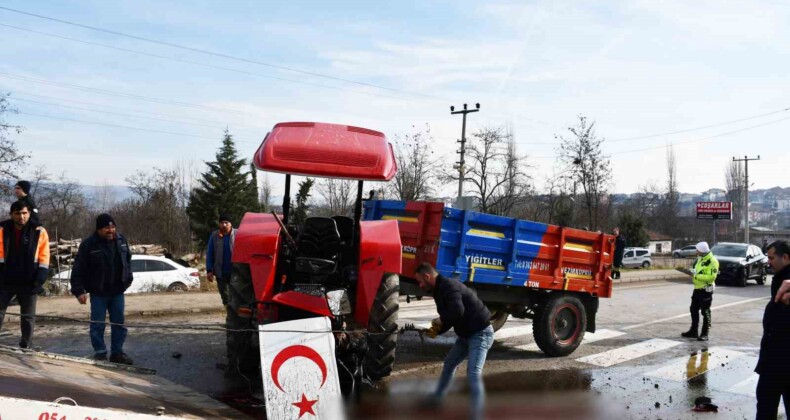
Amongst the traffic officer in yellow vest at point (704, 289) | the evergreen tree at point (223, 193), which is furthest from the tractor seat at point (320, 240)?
the evergreen tree at point (223, 193)

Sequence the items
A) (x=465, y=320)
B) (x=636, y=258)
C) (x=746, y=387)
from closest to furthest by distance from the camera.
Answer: (x=465, y=320)
(x=746, y=387)
(x=636, y=258)

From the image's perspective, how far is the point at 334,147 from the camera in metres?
6.07

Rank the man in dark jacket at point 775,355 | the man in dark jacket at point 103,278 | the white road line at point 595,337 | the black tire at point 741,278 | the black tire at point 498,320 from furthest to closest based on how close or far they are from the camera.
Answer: the black tire at point 741,278 → the black tire at point 498,320 → the white road line at point 595,337 → the man in dark jacket at point 103,278 → the man in dark jacket at point 775,355

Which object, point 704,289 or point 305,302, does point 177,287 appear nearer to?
point 305,302

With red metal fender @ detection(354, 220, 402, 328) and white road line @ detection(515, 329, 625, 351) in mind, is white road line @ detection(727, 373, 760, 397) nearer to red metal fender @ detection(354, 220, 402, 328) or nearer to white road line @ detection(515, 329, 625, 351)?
white road line @ detection(515, 329, 625, 351)

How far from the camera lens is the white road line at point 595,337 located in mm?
9409

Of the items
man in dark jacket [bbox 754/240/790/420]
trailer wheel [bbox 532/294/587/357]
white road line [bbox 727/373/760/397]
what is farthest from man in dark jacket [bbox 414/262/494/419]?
white road line [bbox 727/373/760/397]

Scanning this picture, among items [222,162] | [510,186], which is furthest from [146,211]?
[510,186]

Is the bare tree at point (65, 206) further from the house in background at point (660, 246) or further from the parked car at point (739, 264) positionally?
the house in background at point (660, 246)

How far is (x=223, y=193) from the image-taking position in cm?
3806

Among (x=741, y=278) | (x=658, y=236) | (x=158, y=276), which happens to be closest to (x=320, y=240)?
(x=158, y=276)

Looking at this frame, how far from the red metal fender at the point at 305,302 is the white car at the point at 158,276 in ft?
34.6

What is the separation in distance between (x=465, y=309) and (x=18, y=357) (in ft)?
13.1

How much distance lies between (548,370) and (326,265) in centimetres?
362
